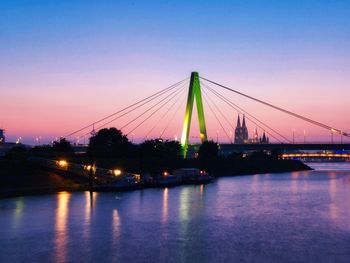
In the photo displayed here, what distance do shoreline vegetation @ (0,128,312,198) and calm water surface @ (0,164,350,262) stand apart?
16.3ft

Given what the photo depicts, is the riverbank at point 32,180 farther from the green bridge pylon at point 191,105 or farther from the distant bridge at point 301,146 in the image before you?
the distant bridge at point 301,146

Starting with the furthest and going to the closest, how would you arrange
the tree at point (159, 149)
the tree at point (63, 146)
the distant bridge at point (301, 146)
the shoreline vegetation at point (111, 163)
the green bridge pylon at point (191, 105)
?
1. the distant bridge at point (301, 146)
2. the tree at point (159, 149)
3. the tree at point (63, 146)
4. the green bridge pylon at point (191, 105)
5. the shoreline vegetation at point (111, 163)

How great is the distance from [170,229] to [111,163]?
35.2 metres

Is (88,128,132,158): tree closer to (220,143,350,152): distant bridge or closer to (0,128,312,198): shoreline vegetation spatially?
(0,128,312,198): shoreline vegetation

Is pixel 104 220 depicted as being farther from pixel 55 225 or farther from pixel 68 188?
pixel 68 188

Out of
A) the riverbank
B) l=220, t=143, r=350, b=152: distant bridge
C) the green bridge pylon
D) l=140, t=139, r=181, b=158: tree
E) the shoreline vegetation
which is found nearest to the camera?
the riverbank

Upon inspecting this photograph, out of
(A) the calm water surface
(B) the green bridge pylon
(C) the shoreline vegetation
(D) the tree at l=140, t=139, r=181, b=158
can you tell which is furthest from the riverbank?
(D) the tree at l=140, t=139, r=181, b=158

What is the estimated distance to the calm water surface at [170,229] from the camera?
20203 millimetres

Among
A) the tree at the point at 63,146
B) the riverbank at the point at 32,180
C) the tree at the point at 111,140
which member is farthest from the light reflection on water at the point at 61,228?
the tree at the point at 111,140

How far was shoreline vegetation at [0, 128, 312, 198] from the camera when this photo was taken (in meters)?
42.4

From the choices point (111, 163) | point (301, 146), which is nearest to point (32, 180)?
point (111, 163)

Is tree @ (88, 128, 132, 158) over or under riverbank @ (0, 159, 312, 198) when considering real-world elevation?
over

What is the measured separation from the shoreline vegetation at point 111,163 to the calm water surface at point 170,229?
196 inches

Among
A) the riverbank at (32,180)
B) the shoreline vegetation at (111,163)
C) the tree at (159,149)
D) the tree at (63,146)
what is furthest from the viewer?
the tree at (159,149)
